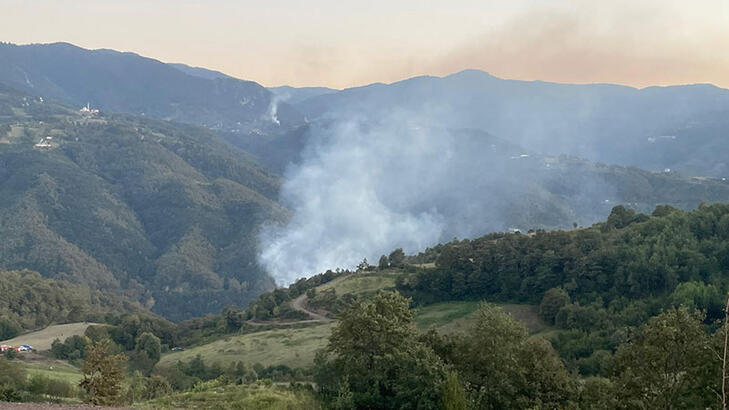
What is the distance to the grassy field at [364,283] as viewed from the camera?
269 ft

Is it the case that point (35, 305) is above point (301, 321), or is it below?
above

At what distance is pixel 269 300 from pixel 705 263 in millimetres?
51649

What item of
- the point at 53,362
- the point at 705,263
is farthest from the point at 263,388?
the point at 705,263

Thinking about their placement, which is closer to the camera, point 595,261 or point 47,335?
point 595,261

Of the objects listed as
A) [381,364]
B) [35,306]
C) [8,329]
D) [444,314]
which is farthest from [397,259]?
[381,364]

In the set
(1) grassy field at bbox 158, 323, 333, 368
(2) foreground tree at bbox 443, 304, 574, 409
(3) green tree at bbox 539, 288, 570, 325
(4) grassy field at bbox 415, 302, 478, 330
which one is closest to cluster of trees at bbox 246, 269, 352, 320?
(1) grassy field at bbox 158, 323, 333, 368

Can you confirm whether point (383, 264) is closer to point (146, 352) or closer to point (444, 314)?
point (444, 314)

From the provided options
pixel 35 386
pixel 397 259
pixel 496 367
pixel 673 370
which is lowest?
pixel 397 259

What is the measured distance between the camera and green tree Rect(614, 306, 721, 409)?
20.9 meters

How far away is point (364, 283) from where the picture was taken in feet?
277

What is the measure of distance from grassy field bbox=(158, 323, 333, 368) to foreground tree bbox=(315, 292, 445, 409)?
28865mm

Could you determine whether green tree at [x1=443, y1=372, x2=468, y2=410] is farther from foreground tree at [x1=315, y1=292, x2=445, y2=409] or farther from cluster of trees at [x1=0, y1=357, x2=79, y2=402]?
cluster of trees at [x1=0, y1=357, x2=79, y2=402]

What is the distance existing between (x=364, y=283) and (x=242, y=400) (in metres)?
58.9

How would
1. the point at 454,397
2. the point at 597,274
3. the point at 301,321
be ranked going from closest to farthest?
1. the point at 454,397
2. the point at 597,274
3. the point at 301,321
